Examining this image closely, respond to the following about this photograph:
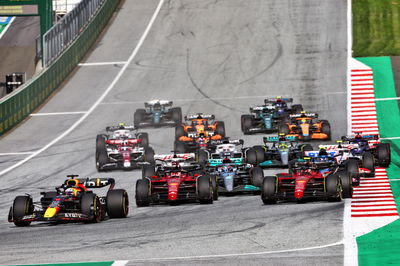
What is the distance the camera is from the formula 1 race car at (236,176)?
2975cm

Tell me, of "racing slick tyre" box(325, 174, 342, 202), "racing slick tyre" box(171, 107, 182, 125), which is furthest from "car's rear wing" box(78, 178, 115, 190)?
"racing slick tyre" box(171, 107, 182, 125)

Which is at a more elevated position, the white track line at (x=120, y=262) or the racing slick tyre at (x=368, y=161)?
the racing slick tyre at (x=368, y=161)

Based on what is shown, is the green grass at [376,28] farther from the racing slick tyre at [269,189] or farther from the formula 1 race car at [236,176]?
the racing slick tyre at [269,189]

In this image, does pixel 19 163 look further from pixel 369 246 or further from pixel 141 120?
pixel 369 246

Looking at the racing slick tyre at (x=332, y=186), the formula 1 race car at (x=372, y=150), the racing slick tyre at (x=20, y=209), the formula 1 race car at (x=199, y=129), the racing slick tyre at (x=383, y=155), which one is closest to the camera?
the racing slick tyre at (x=20, y=209)

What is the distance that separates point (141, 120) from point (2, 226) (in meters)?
18.4

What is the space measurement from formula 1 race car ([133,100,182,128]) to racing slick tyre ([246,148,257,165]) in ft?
33.9

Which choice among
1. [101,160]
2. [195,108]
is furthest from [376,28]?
[101,160]

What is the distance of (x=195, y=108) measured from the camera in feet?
159

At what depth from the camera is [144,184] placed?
92.9 ft

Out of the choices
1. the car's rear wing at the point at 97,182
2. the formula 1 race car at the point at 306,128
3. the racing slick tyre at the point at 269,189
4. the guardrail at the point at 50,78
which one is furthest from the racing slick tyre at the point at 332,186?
the guardrail at the point at 50,78

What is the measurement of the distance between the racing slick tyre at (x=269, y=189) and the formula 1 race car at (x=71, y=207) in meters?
3.95

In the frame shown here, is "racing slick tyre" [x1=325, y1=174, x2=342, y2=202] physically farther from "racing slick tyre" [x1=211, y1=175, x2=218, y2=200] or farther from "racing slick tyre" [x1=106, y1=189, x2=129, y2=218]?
"racing slick tyre" [x1=106, y1=189, x2=129, y2=218]

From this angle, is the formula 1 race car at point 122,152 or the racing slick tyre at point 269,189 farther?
the formula 1 race car at point 122,152
